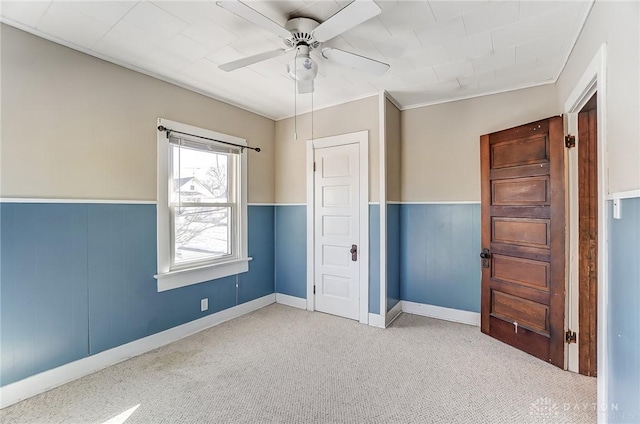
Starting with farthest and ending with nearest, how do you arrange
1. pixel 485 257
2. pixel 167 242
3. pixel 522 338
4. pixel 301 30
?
pixel 485 257 → pixel 167 242 → pixel 522 338 → pixel 301 30

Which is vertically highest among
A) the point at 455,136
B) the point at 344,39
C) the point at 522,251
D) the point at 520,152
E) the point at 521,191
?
the point at 344,39

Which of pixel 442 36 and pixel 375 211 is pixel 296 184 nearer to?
pixel 375 211

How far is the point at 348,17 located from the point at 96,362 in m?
3.07

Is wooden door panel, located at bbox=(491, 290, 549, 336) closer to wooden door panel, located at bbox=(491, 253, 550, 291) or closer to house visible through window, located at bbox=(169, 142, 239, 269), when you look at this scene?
wooden door panel, located at bbox=(491, 253, 550, 291)

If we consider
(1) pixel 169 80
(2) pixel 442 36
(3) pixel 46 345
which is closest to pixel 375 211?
(2) pixel 442 36

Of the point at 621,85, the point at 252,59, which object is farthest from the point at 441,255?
the point at 252,59

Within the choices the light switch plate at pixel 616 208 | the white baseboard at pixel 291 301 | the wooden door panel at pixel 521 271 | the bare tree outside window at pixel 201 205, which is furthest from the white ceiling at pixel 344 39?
the white baseboard at pixel 291 301

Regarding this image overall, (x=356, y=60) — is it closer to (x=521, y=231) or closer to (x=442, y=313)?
(x=521, y=231)

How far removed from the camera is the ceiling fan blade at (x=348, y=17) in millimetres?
1419

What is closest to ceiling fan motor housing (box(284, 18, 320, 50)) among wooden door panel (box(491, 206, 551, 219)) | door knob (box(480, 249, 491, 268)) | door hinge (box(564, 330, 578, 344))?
wooden door panel (box(491, 206, 551, 219))

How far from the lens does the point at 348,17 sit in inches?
60.4

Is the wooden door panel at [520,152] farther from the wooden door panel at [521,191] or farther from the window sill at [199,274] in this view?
the window sill at [199,274]

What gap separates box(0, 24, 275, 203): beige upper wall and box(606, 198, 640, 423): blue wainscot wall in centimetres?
327

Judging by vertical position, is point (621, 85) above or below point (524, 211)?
above
